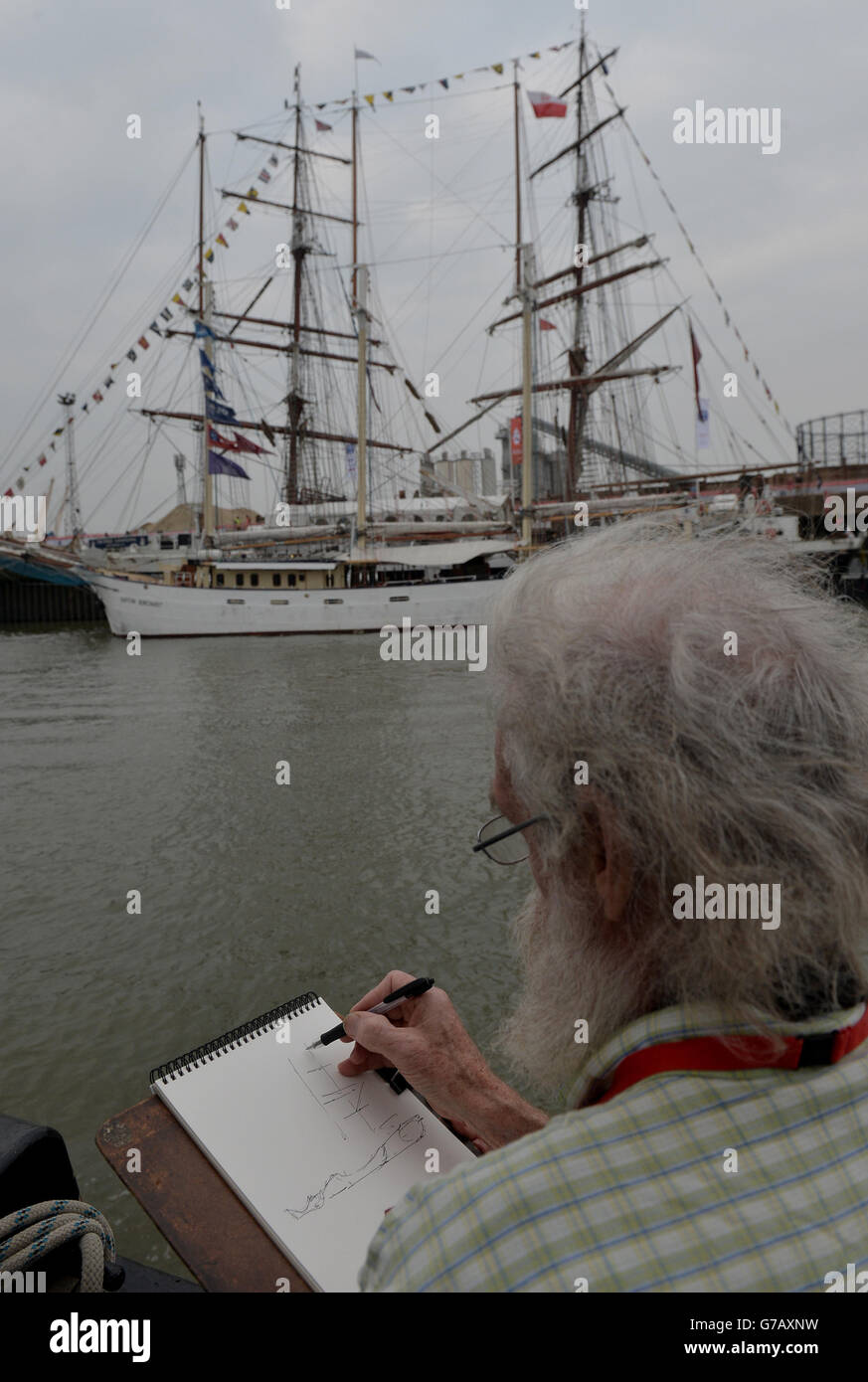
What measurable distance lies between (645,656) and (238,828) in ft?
20.4

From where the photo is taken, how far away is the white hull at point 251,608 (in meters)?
30.4

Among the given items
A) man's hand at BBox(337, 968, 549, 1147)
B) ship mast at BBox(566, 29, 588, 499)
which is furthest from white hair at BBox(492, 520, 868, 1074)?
ship mast at BBox(566, 29, 588, 499)

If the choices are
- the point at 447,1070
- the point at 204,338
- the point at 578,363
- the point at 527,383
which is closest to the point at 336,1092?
the point at 447,1070

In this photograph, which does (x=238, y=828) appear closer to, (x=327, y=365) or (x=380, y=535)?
(x=380, y=535)

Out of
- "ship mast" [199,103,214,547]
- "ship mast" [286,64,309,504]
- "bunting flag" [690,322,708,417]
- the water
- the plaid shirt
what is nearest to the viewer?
the plaid shirt

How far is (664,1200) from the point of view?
2.90 ft

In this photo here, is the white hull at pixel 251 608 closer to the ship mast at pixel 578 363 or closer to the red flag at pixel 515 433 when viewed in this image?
the ship mast at pixel 578 363

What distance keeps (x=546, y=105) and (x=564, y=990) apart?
37.7 m

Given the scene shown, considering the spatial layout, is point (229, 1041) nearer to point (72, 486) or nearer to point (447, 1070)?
point (447, 1070)

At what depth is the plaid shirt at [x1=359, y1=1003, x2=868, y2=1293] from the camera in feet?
2.81

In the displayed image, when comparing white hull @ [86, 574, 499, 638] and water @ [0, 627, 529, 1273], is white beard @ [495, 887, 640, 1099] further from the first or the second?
white hull @ [86, 574, 499, 638]

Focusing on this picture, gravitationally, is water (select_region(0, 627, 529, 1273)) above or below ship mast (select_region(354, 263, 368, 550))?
below

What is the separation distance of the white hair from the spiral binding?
1.23 meters
